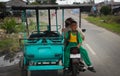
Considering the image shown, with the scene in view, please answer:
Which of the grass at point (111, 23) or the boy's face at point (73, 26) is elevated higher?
the boy's face at point (73, 26)

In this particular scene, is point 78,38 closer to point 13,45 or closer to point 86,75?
point 86,75

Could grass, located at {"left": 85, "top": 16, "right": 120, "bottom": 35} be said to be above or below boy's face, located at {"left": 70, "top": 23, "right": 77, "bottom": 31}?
below

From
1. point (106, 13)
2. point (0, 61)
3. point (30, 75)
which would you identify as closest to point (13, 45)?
point (0, 61)

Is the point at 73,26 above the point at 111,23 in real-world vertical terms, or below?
above

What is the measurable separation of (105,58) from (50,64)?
4904 millimetres

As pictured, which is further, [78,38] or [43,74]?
[43,74]

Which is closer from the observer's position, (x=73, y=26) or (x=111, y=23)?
(x=73, y=26)

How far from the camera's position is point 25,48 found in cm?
937

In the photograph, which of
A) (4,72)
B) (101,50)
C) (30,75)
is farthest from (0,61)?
(101,50)

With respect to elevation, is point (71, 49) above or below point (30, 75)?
above

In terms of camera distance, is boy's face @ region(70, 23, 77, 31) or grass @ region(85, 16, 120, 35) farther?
grass @ region(85, 16, 120, 35)

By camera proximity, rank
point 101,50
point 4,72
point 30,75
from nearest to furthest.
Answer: point 30,75 → point 4,72 → point 101,50

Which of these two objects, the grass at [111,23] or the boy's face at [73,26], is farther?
the grass at [111,23]

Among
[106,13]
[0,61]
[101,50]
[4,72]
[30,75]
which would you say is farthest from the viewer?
[106,13]
